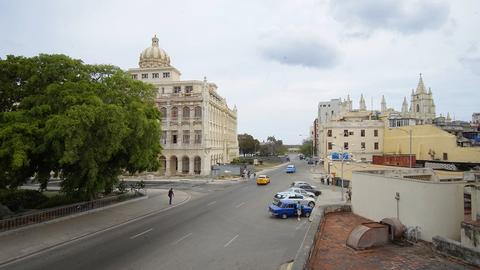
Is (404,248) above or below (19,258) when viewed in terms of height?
above

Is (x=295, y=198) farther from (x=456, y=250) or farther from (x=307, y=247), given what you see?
(x=456, y=250)

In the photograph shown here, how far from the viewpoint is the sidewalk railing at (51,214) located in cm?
2178

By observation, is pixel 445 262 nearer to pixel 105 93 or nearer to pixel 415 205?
pixel 415 205

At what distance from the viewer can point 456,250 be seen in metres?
12.2

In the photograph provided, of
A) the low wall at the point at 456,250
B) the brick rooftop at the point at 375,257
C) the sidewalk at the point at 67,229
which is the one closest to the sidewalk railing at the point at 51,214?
the sidewalk at the point at 67,229

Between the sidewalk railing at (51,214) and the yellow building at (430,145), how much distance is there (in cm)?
3561

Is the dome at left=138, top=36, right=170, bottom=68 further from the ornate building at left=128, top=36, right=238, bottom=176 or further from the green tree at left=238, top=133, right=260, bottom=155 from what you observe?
the green tree at left=238, top=133, right=260, bottom=155

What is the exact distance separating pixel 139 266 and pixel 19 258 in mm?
6042

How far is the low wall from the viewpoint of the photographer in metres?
11.5

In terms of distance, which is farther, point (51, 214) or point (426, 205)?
point (51, 214)

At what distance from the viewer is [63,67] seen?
86.7ft

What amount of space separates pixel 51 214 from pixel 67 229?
10.9 ft

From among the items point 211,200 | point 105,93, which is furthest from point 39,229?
point 211,200

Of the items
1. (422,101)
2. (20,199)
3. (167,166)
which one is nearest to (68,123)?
(20,199)
